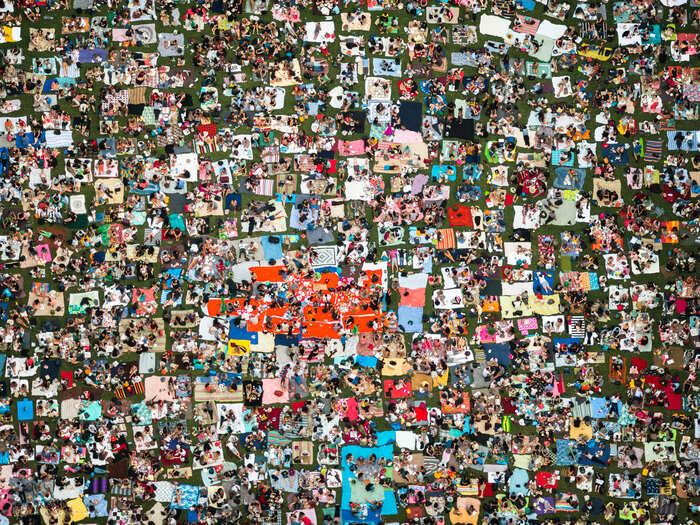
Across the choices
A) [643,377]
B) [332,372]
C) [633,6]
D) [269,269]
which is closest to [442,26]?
[633,6]

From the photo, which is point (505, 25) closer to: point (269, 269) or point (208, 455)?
point (269, 269)

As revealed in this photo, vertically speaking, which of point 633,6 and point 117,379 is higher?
point 633,6

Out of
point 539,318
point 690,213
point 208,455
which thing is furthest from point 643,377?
point 208,455

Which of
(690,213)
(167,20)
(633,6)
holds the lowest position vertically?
(690,213)

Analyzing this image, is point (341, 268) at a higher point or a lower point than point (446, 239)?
lower

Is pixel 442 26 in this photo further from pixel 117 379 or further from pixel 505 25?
pixel 117 379

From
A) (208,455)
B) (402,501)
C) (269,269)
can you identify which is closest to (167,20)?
(269,269)

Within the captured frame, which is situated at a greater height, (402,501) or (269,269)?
(269,269)

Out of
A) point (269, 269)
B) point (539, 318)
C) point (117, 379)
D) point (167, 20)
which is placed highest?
point (167, 20)
